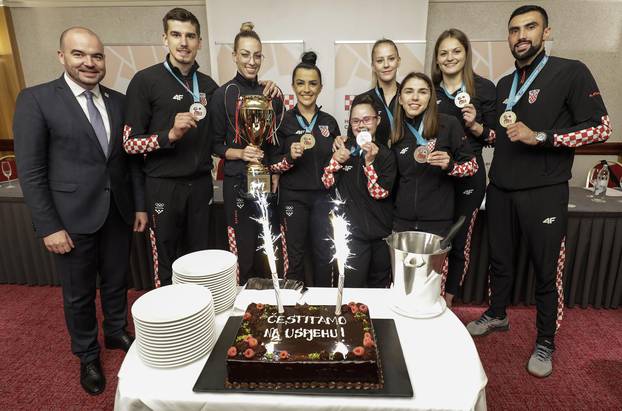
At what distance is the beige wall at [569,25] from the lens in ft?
14.1

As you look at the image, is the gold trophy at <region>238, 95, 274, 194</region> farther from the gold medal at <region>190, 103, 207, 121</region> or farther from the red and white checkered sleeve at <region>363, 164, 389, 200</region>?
the red and white checkered sleeve at <region>363, 164, 389, 200</region>

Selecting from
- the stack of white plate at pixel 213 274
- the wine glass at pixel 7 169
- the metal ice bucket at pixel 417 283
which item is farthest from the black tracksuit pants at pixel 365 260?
the wine glass at pixel 7 169

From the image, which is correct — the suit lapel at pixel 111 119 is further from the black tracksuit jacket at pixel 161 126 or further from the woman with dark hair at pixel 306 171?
the woman with dark hair at pixel 306 171

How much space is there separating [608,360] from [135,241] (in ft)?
11.5

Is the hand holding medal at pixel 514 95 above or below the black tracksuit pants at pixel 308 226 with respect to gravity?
above

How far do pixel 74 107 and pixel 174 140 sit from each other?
520mm

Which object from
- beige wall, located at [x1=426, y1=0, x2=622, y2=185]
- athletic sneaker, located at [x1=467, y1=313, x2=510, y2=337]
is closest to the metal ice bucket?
athletic sneaker, located at [x1=467, y1=313, x2=510, y2=337]

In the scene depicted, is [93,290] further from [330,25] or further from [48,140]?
[330,25]

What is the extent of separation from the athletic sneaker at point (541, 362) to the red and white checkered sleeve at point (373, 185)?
4.37ft

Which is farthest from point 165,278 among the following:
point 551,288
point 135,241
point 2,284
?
point 551,288

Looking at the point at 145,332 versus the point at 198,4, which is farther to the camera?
the point at 198,4

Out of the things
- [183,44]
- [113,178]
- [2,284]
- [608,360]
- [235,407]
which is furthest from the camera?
[2,284]

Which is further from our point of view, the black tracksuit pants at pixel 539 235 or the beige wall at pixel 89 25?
the beige wall at pixel 89 25

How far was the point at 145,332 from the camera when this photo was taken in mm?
1088
